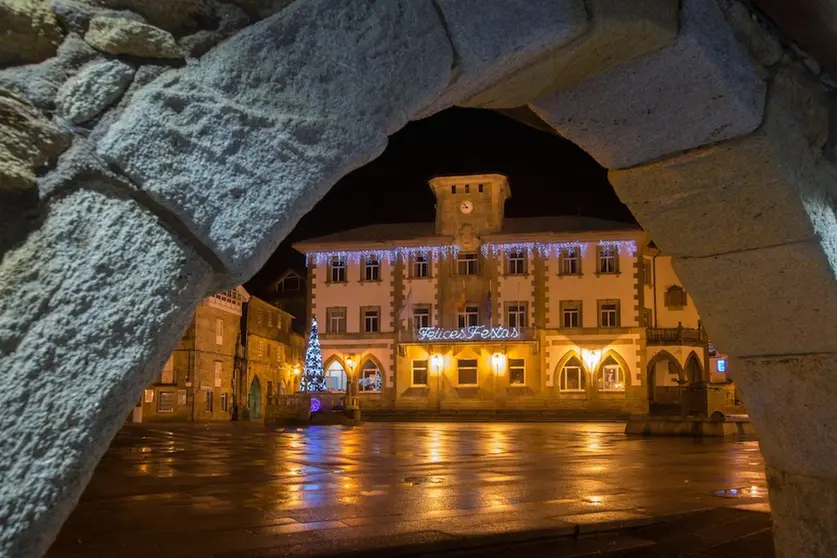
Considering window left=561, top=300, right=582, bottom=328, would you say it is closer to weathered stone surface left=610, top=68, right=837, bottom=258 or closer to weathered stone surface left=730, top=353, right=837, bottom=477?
weathered stone surface left=730, top=353, right=837, bottom=477

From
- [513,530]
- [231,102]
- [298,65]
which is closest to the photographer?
[231,102]

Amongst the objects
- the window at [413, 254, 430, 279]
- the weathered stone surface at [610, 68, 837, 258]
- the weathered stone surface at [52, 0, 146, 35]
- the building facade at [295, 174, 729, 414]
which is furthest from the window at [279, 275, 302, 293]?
the weathered stone surface at [52, 0, 146, 35]

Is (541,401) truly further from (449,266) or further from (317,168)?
(317,168)

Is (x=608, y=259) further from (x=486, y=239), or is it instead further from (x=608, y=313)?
(x=486, y=239)

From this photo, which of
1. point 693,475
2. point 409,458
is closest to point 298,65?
point 693,475

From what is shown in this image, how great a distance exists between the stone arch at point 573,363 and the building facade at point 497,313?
5 cm

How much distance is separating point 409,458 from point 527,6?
10.4m

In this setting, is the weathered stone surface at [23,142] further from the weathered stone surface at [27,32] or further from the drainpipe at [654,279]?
the drainpipe at [654,279]

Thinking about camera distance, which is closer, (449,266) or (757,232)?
(757,232)

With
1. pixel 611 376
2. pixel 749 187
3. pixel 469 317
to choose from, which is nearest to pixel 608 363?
pixel 611 376

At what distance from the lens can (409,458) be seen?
11.9 m

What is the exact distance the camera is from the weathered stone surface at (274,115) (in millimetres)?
1532

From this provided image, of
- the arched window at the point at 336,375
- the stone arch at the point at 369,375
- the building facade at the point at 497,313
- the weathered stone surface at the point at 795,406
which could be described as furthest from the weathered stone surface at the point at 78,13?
the arched window at the point at 336,375

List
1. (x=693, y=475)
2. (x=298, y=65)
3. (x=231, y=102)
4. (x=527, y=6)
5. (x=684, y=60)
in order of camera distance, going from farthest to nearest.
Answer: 1. (x=693, y=475)
2. (x=684, y=60)
3. (x=527, y=6)
4. (x=298, y=65)
5. (x=231, y=102)
